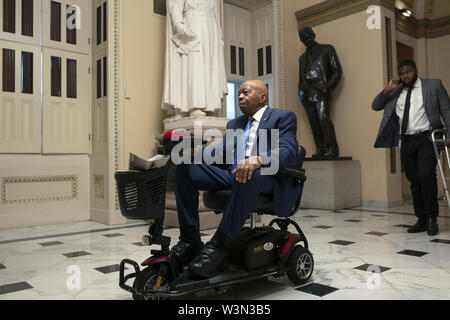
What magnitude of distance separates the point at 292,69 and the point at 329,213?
2529 mm

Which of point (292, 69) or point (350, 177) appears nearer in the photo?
point (350, 177)

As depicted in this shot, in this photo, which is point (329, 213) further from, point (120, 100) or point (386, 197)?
point (120, 100)

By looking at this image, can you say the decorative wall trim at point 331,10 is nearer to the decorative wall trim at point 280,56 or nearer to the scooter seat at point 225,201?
the decorative wall trim at point 280,56

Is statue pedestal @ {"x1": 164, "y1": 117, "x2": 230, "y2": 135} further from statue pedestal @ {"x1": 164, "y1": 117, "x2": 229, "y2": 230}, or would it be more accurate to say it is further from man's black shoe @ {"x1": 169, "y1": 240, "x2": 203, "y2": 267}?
man's black shoe @ {"x1": 169, "y1": 240, "x2": 203, "y2": 267}

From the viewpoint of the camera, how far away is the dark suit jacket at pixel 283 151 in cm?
176

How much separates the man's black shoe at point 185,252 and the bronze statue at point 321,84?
3840 mm

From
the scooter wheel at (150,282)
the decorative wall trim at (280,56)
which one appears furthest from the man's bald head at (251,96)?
the decorative wall trim at (280,56)

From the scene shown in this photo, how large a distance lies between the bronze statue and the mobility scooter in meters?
3.57

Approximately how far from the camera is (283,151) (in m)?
1.77

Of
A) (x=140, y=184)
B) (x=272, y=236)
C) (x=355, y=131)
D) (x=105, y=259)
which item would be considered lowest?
(x=105, y=259)

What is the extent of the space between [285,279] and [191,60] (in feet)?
9.69

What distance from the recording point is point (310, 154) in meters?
6.09

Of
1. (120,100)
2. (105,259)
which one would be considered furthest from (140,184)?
(120,100)

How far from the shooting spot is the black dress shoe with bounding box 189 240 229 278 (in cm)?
157
